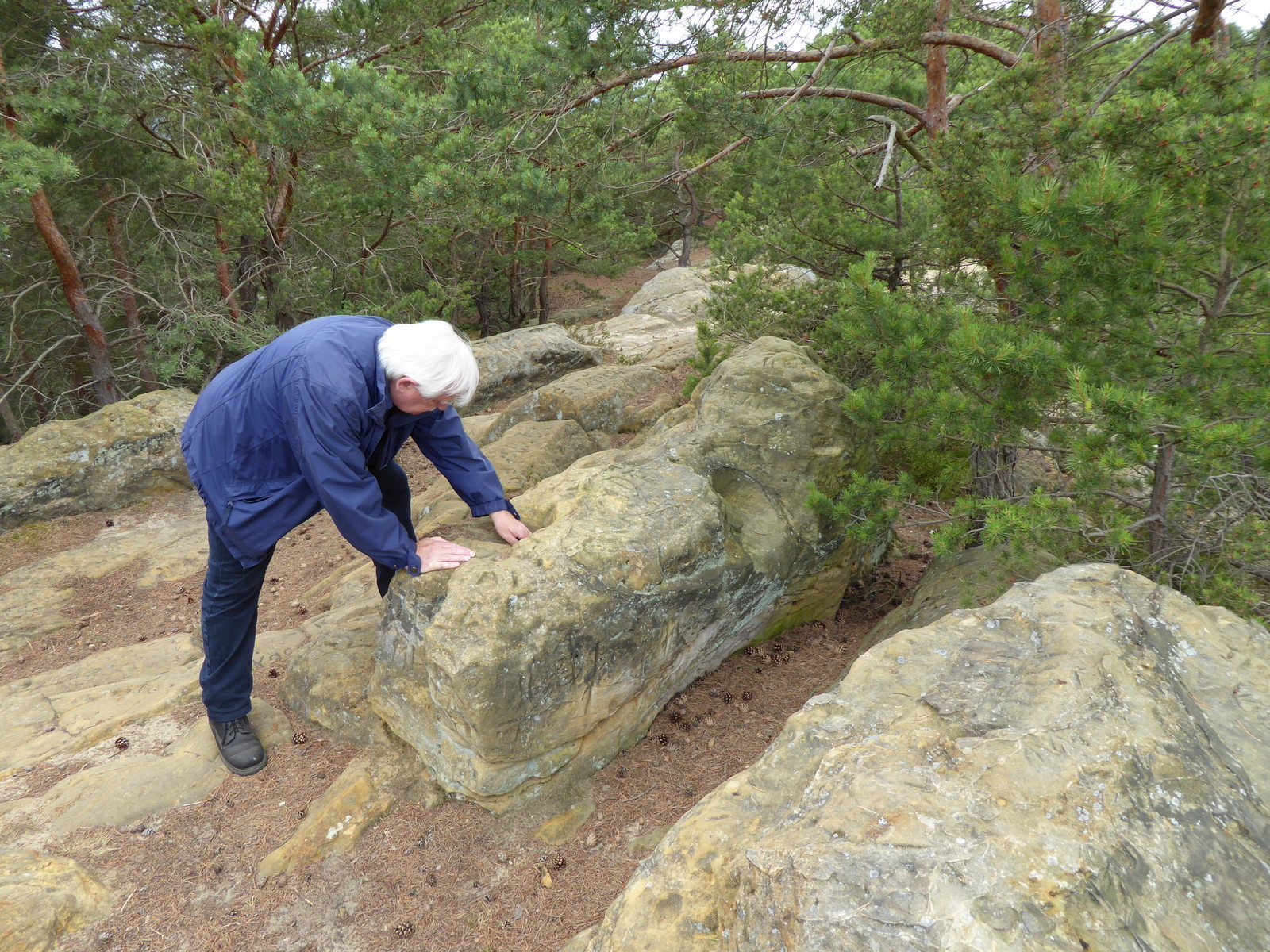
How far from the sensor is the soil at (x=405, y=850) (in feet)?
9.58

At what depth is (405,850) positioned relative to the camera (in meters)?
3.24

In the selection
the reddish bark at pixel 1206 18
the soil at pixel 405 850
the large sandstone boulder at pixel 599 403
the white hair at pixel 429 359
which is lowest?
the soil at pixel 405 850

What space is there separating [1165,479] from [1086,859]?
2433mm

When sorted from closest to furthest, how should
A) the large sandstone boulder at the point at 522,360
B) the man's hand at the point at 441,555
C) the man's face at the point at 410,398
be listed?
the man's face at the point at 410,398
the man's hand at the point at 441,555
the large sandstone boulder at the point at 522,360

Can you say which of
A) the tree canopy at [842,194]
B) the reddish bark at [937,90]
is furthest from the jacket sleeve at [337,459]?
the reddish bark at [937,90]

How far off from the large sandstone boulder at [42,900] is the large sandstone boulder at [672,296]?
12397 mm

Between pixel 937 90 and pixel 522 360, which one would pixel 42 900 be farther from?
pixel 522 360

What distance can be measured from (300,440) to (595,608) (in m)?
1.43

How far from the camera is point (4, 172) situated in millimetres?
6660

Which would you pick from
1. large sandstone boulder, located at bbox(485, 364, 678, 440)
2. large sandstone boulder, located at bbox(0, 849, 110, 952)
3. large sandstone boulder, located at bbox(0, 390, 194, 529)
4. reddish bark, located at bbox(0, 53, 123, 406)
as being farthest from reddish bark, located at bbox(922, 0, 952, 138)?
reddish bark, located at bbox(0, 53, 123, 406)

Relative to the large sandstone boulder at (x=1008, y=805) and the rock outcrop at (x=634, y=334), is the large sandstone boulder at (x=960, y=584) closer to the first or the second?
the large sandstone boulder at (x=1008, y=805)

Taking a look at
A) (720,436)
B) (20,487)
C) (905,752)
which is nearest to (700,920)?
(905,752)

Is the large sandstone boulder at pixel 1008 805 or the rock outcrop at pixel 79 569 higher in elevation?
the large sandstone boulder at pixel 1008 805

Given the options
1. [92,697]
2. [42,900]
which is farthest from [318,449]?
[92,697]
